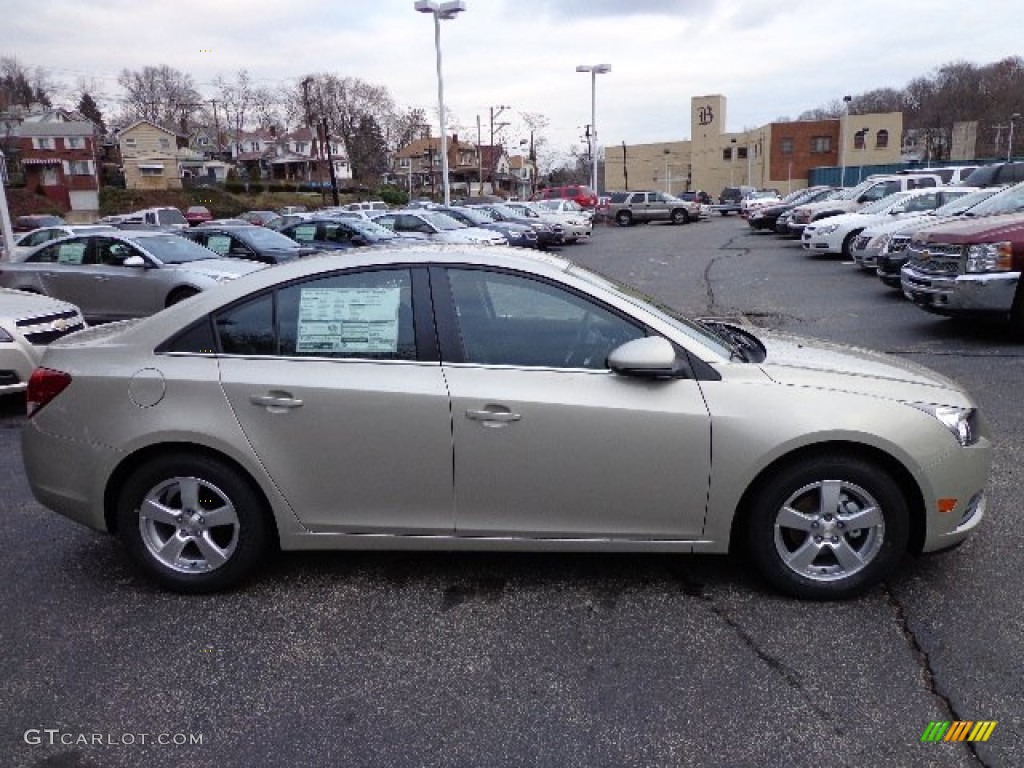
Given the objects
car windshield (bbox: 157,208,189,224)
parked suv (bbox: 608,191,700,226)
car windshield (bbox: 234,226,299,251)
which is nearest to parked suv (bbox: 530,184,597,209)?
parked suv (bbox: 608,191,700,226)

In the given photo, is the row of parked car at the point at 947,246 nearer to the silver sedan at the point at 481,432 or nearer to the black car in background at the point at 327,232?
the silver sedan at the point at 481,432

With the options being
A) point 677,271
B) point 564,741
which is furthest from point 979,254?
point 677,271

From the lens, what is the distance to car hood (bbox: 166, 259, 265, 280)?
35.7 ft

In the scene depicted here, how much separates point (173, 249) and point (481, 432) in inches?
389

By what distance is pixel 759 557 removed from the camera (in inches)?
130

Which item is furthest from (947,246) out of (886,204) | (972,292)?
(886,204)

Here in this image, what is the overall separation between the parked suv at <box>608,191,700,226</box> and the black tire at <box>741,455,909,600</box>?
36702 mm

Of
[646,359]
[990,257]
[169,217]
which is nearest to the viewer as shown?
[646,359]

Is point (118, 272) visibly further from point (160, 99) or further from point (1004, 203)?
point (160, 99)

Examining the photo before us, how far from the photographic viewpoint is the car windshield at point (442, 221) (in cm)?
2061

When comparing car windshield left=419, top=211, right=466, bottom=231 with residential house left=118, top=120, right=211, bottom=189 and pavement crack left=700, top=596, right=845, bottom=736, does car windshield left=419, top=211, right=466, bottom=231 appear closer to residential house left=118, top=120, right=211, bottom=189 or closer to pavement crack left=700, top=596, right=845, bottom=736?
pavement crack left=700, top=596, right=845, bottom=736

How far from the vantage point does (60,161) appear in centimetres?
6231

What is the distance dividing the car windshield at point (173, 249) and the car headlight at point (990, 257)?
397 inches

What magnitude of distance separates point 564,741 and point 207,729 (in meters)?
1.22
